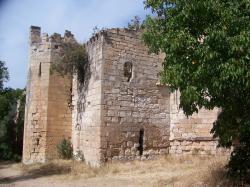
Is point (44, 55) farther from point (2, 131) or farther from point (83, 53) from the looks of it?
point (2, 131)

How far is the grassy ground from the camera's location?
38.9 feet

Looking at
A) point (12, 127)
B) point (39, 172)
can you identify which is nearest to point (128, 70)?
point (39, 172)

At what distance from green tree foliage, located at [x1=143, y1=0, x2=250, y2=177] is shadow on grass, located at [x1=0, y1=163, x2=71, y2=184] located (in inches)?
323

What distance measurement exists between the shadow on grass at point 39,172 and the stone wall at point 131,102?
5.88 ft

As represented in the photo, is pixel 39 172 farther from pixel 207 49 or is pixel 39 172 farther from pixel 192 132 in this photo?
pixel 207 49

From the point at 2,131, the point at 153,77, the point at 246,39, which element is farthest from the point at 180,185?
the point at 2,131

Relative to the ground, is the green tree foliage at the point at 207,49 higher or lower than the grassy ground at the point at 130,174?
higher

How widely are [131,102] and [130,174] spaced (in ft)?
12.6

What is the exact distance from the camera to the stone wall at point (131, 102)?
55.6 feet

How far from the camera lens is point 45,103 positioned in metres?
20.2

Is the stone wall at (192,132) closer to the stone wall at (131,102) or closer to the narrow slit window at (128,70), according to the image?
the stone wall at (131,102)

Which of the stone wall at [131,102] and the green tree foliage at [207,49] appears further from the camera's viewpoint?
the stone wall at [131,102]

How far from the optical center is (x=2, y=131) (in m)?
27.4

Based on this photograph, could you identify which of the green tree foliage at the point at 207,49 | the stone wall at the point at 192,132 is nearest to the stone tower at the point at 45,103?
the stone wall at the point at 192,132
